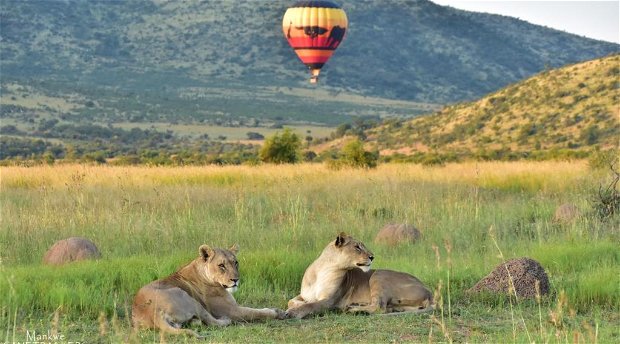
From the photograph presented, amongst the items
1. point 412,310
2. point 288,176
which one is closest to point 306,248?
point 412,310

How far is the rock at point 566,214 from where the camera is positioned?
15212mm

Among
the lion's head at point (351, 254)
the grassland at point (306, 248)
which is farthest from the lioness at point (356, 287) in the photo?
the grassland at point (306, 248)

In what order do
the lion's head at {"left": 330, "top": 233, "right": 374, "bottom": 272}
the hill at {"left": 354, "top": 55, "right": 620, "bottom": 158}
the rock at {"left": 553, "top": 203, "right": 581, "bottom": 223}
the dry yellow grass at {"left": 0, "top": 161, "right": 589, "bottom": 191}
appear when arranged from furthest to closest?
the hill at {"left": 354, "top": 55, "right": 620, "bottom": 158} → the dry yellow grass at {"left": 0, "top": 161, "right": 589, "bottom": 191} → the rock at {"left": 553, "top": 203, "right": 581, "bottom": 223} → the lion's head at {"left": 330, "top": 233, "right": 374, "bottom": 272}

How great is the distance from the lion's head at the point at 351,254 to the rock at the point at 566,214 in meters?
6.51

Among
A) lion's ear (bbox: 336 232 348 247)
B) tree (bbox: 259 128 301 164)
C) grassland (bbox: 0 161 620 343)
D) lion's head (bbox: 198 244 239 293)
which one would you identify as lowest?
tree (bbox: 259 128 301 164)

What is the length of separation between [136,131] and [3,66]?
37914 millimetres

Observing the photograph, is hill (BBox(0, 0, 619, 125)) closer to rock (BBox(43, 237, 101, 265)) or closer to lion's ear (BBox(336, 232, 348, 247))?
rock (BBox(43, 237, 101, 265))

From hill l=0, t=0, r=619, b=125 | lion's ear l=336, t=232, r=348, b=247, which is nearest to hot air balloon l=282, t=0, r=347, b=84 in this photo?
lion's ear l=336, t=232, r=348, b=247

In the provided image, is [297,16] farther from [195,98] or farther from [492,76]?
[492,76]

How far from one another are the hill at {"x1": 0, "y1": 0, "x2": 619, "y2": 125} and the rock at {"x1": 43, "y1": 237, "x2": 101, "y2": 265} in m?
84.2

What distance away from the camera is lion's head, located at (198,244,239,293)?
8648 mm

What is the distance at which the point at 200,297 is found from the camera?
343 inches

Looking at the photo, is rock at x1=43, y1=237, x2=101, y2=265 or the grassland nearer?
the grassland

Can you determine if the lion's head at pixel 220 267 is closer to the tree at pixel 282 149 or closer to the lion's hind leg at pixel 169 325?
the lion's hind leg at pixel 169 325
